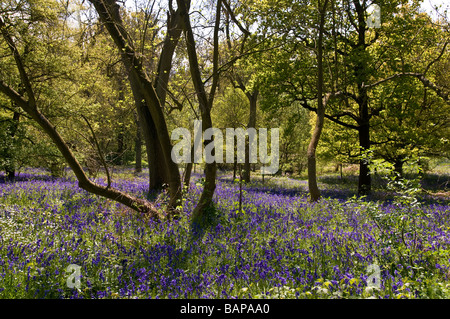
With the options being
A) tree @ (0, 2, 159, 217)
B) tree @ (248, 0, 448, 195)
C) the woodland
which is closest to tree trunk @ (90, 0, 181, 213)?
the woodland

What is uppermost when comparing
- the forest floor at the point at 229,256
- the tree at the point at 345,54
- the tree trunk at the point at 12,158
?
the tree at the point at 345,54

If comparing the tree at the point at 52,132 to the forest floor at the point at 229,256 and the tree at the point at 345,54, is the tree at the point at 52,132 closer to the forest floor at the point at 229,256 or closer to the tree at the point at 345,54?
the forest floor at the point at 229,256

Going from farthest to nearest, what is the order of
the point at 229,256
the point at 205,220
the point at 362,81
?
the point at 362,81 < the point at 205,220 < the point at 229,256

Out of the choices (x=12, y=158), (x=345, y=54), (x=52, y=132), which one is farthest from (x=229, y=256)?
(x=12, y=158)

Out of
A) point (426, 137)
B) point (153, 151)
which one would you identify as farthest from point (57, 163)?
point (426, 137)

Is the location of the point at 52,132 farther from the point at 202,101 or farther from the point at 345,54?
the point at 345,54

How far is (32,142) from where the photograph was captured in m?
14.0

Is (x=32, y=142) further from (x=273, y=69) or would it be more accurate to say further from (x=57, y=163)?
(x=273, y=69)

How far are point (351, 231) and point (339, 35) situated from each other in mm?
10248

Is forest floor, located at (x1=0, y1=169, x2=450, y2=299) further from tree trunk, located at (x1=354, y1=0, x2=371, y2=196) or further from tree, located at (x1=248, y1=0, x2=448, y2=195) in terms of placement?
tree, located at (x1=248, y1=0, x2=448, y2=195)

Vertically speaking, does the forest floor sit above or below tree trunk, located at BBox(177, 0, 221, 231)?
below

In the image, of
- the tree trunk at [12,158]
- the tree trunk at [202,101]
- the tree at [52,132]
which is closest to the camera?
the tree at [52,132]

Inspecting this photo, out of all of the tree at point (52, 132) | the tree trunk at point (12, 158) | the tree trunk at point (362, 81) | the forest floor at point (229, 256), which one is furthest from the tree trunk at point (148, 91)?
the tree trunk at point (12, 158)

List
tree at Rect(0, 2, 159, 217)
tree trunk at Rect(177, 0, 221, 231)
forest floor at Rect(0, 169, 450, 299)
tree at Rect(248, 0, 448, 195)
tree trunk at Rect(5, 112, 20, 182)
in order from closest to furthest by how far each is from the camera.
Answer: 1. forest floor at Rect(0, 169, 450, 299)
2. tree at Rect(0, 2, 159, 217)
3. tree trunk at Rect(177, 0, 221, 231)
4. tree at Rect(248, 0, 448, 195)
5. tree trunk at Rect(5, 112, 20, 182)
